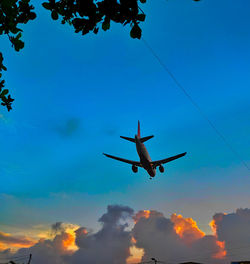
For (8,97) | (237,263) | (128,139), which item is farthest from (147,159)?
(8,97)

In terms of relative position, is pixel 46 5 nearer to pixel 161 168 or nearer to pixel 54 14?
pixel 54 14

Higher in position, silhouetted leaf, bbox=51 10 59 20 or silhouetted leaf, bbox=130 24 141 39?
silhouetted leaf, bbox=51 10 59 20

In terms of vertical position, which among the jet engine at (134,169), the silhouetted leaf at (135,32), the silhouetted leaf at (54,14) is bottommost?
the silhouetted leaf at (135,32)

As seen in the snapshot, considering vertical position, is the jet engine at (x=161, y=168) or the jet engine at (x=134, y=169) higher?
the jet engine at (x=134, y=169)

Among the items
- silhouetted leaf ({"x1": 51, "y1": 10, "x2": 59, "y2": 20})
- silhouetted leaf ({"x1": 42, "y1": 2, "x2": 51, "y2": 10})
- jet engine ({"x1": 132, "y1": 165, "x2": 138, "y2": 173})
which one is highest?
jet engine ({"x1": 132, "y1": 165, "x2": 138, "y2": 173})

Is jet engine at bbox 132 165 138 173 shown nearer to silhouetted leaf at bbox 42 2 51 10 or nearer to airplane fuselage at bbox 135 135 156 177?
airplane fuselage at bbox 135 135 156 177

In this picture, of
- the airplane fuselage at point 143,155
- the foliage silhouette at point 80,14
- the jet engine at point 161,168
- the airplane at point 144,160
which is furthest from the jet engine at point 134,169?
the foliage silhouette at point 80,14

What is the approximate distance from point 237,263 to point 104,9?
44.2 meters

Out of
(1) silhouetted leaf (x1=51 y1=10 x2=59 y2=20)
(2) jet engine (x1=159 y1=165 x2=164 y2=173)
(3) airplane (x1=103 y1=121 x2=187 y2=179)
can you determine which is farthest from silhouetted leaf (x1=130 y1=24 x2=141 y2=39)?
(2) jet engine (x1=159 y1=165 x2=164 y2=173)

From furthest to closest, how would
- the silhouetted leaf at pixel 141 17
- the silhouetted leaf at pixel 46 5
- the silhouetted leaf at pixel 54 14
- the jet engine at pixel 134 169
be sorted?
the jet engine at pixel 134 169, the silhouetted leaf at pixel 54 14, the silhouetted leaf at pixel 46 5, the silhouetted leaf at pixel 141 17

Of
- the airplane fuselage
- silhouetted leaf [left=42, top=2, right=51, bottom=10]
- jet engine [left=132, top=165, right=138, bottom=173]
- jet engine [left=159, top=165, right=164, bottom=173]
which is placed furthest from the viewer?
jet engine [left=132, top=165, right=138, bottom=173]

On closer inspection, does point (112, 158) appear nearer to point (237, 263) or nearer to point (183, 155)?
point (183, 155)

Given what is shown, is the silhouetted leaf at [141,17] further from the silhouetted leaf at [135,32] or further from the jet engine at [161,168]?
the jet engine at [161,168]

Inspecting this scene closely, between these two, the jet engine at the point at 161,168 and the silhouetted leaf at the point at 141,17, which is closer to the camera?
the silhouetted leaf at the point at 141,17
